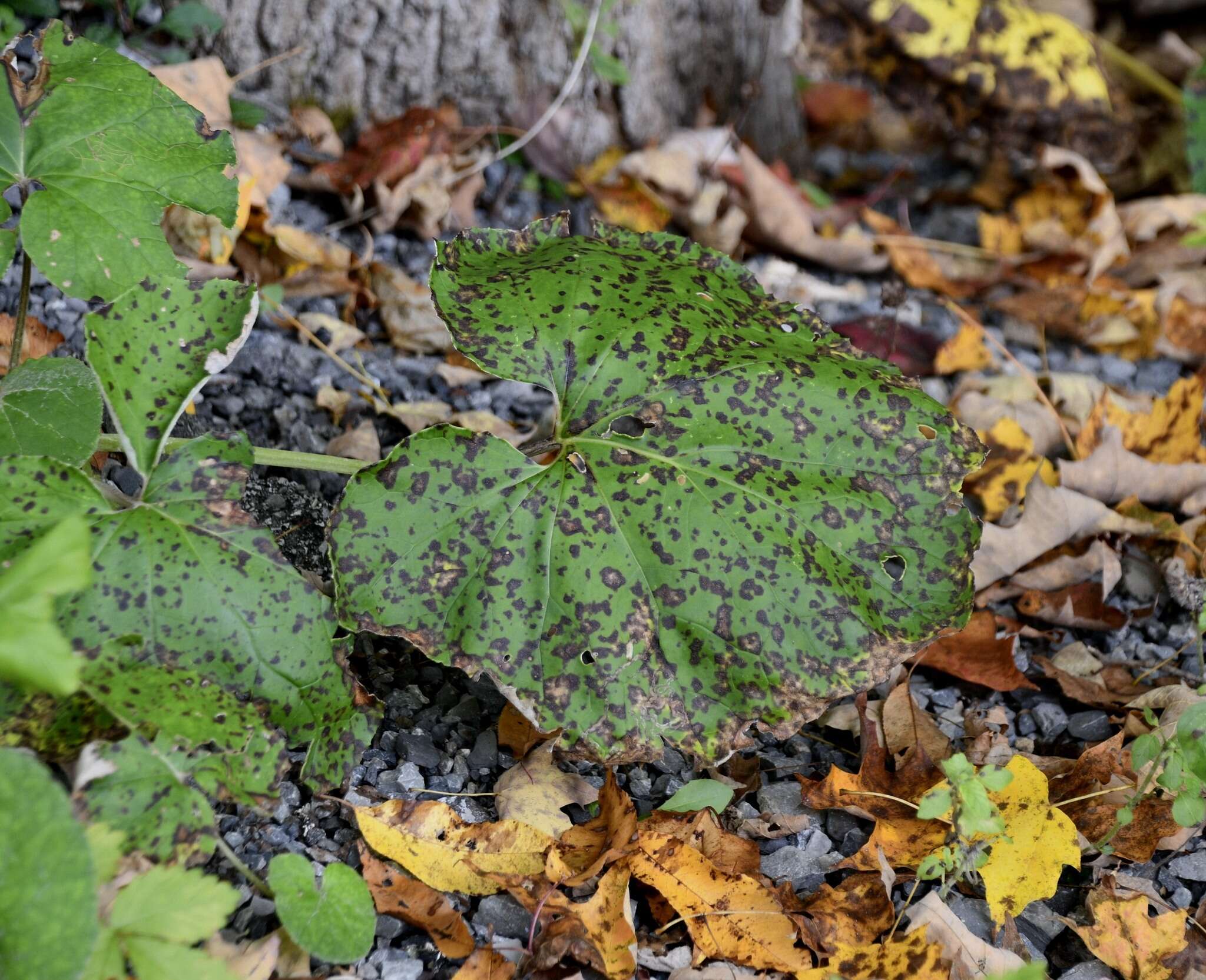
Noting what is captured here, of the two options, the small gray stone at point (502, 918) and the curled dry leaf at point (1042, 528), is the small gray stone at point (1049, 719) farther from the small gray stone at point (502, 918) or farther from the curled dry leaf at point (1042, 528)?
the small gray stone at point (502, 918)

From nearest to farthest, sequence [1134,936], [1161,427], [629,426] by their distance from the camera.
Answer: [1134,936]
[629,426]
[1161,427]

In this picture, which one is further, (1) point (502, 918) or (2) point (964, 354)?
(2) point (964, 354)

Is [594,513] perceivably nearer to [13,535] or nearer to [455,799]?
[455,799]

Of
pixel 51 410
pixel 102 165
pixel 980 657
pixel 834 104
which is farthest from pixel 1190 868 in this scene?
pixel 834 104

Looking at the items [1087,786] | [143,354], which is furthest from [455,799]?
[1087,786]

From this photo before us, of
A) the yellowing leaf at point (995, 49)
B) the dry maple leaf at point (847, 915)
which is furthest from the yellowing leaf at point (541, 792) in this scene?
the yellowing leaf at point (995, 49)

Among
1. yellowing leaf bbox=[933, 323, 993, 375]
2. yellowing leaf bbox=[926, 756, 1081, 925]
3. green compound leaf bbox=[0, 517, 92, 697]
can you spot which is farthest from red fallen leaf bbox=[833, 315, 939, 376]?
green compound leaf bbox=[0, 517, 92, 697]

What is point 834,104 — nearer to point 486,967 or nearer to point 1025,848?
point 1025,848
